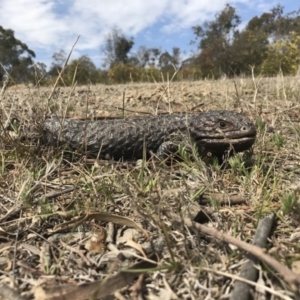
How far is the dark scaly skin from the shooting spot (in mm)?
3049

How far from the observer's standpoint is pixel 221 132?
9.64 feet

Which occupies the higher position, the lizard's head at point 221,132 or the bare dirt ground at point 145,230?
the lizard's head at point 221,132

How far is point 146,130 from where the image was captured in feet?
11.2

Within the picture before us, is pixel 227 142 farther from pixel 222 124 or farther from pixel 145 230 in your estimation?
pixel 145 230

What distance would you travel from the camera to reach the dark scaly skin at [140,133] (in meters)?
3.05

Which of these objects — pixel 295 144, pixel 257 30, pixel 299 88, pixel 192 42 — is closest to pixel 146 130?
pixel 295 144

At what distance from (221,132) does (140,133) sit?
2.52 feet

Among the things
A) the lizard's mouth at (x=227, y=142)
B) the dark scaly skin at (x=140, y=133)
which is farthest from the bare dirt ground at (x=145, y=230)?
the dark scaly skin at (x=140, y=133)

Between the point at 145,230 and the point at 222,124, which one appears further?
the point at 222,124

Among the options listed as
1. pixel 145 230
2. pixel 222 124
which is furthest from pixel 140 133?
pixel 145 230

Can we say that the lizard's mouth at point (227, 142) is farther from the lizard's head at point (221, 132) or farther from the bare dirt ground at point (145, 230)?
the bare dirt ground at point (145, 230)

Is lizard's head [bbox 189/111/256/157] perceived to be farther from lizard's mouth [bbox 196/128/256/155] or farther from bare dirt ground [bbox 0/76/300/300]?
bare dirt ground [bbox 0/76/300/300]

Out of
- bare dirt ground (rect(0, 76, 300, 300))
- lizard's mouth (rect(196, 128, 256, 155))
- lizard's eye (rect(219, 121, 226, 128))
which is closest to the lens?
bare dirt ground (rect(0, 76, 300, 300))

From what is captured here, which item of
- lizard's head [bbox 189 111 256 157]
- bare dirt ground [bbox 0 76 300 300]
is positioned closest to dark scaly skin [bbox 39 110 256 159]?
lizard's head [bbox 189 111 256 157]
